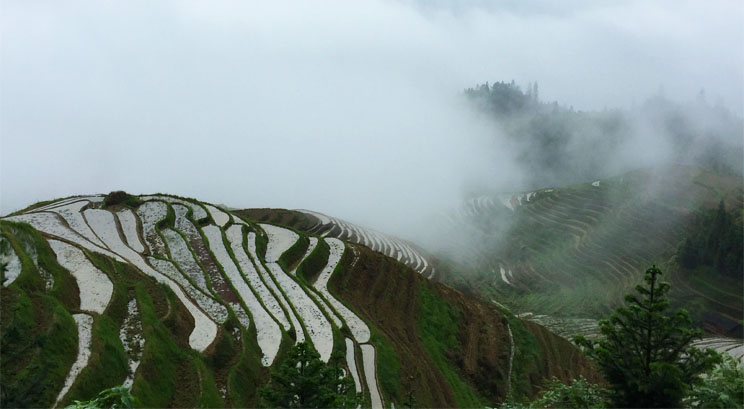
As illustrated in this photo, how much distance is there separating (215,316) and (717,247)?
80.1 meters

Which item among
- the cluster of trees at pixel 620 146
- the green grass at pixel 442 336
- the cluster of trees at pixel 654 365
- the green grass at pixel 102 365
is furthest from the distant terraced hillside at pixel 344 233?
the cluster of trees at pixel 620 146

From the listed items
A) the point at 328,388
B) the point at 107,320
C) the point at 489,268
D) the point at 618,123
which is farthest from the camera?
the point at 618,123

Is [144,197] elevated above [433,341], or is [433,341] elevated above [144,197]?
[144,197]

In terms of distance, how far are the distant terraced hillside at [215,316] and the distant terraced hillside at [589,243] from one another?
103 ft

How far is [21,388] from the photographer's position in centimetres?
1213

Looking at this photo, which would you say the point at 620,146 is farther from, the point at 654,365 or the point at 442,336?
the point at 654,365

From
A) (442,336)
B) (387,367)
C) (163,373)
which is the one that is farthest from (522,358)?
(163,373)

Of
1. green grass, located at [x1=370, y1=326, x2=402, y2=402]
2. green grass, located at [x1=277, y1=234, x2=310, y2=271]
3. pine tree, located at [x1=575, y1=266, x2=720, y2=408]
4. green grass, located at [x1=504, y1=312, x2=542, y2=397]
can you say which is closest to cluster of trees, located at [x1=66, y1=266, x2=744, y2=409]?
pine tree, located at [x1=575, y1=266, x2=720, y2=408]

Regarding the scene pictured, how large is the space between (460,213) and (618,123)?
105m

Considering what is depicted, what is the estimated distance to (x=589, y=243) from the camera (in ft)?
312

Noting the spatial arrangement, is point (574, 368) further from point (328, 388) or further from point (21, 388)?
point (21, 388)

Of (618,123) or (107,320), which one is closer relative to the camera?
(107,320)

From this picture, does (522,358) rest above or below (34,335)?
below

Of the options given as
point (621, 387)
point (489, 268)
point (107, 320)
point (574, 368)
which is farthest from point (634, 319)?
point (489, 268)
